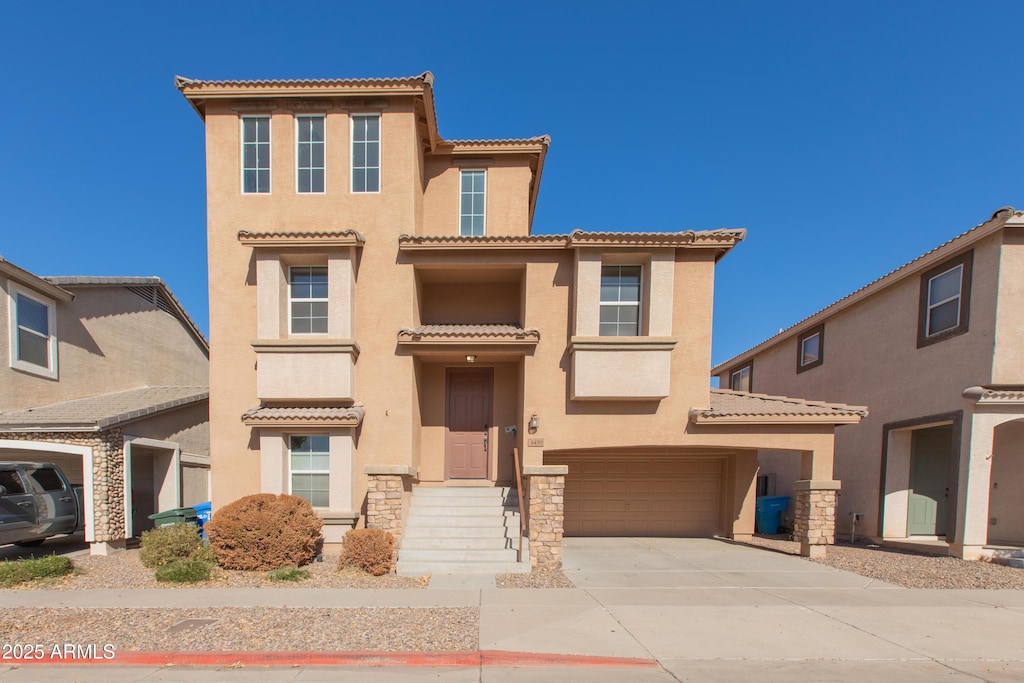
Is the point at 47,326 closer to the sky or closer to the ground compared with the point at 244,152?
closer to the ground

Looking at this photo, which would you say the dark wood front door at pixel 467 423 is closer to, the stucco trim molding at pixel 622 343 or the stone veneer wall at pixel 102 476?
the stucco trim molding at pixel 622 343

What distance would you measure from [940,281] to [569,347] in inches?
348

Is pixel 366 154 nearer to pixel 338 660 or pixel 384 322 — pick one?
pixel 384 322

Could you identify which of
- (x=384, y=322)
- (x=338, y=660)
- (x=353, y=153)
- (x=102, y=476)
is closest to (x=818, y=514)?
(x=338, y=660)

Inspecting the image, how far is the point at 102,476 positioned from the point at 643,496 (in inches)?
467

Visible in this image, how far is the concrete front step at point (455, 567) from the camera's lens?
796 centimetres

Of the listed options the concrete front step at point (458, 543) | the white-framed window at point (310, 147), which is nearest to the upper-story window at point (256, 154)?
the white-framed window at point (310, 147)

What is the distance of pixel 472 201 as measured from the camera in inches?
468

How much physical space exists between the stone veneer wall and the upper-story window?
5922 millimetres

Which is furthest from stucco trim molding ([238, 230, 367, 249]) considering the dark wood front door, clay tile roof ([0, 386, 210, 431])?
clay tile roof ([0, 386, 210, 431])

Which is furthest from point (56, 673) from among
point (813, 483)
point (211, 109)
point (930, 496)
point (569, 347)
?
point (930, 496)

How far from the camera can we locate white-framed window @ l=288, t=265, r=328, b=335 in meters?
10.0

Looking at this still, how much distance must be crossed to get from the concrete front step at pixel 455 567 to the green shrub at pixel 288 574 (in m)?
1.49

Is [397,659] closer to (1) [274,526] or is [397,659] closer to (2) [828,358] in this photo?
(1) [274,526]
